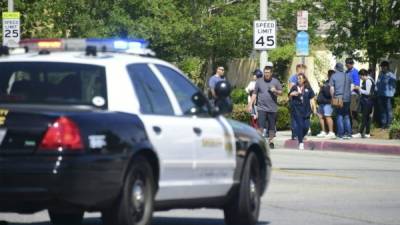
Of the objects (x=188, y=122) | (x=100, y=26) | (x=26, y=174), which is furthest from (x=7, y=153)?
(x=100, y=26)

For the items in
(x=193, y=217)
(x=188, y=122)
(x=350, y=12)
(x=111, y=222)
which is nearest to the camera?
(x=111, y=222)

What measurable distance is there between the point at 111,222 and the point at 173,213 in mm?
Result: 3300

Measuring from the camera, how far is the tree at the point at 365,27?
115 ft

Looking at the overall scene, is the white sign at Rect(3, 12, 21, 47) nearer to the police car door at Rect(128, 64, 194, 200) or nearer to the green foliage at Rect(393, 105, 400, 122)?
the green foliage at Rect(393, 105, 400, 122)

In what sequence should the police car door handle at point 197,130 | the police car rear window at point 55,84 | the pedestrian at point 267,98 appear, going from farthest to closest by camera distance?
1. the pedestrian at point 267,98
2. the police car door handle at point 197,130
3. the police car rear window at point 55,84

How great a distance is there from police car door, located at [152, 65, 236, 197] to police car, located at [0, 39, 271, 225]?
1 centimetres

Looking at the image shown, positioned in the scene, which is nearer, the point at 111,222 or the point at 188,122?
the point at 111,222

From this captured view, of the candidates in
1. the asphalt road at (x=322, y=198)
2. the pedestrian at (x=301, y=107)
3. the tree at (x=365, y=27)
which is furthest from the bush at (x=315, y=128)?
the asphalt road at (x=322, y=198)

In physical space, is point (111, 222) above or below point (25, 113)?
below

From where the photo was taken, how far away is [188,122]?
11.2m

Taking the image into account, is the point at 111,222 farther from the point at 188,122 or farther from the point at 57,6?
the point at 57,6

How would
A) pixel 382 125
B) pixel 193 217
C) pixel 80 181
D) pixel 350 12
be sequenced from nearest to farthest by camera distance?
pixel 80 181 < pixel 193 217 < pixel 382 125 < pixel 350 12

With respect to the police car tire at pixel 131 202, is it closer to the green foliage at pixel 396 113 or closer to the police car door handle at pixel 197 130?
the police car door handle at pixel 197 130

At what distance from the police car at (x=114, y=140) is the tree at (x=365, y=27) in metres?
23.1
